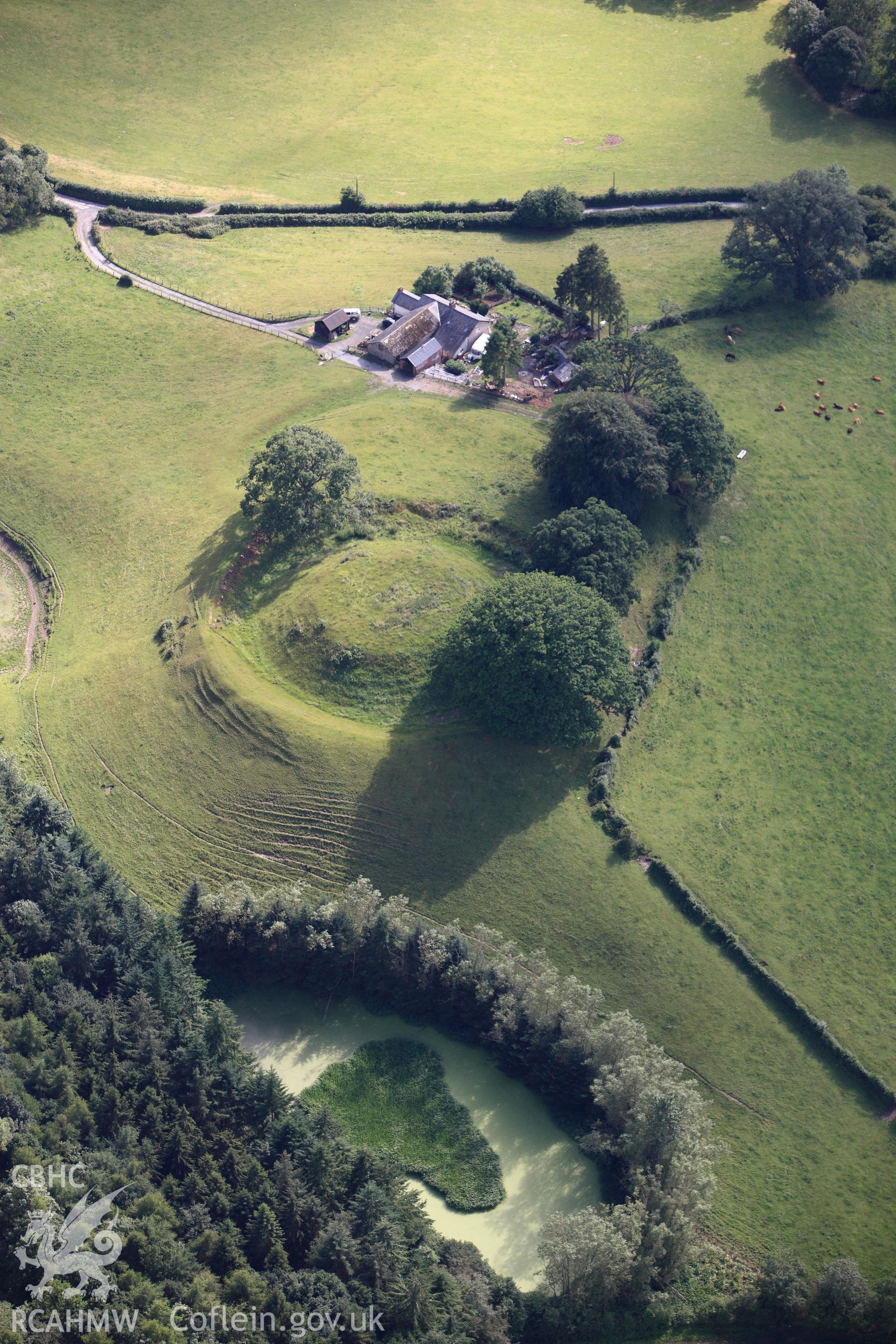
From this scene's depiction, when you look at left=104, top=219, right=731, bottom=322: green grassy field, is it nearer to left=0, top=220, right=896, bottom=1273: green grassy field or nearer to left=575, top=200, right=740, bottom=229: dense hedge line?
left=575, top=200, right=740, bottom=229: dense hedge line

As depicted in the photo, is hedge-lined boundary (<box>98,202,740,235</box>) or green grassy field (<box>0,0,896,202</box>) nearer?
hedge-lined boundary (<box>98,202,740,235</box>)

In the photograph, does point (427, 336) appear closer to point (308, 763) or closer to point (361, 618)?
point (361, 618)

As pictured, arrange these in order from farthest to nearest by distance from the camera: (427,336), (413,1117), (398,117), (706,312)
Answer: (398,117), (706,312), (427,336), (413,1117)

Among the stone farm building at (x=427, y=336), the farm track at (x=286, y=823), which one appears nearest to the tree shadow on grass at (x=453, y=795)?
the farm track at (x=286, y=823)

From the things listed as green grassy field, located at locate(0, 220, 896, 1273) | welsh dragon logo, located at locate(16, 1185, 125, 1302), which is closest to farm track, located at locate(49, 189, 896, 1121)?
green grassy field, located at locate(0, 220, 896, 1273)

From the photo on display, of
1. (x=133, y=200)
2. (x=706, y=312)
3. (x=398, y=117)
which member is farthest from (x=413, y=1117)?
(x=398, y=117)

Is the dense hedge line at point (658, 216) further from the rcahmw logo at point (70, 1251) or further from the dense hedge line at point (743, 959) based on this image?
the rcahmw logo at point (70, 1251)
